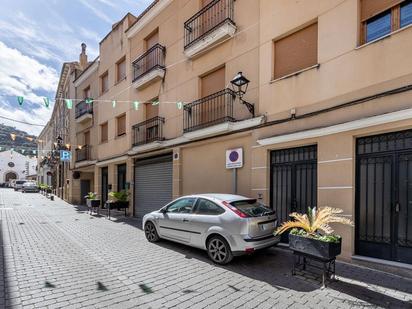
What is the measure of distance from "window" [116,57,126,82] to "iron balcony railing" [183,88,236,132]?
6508 millimetres

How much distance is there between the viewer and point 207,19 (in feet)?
32.8

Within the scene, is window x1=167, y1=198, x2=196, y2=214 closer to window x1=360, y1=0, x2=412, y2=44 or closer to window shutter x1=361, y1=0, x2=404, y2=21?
window x1=360, y1=0, x2=412, y2=44

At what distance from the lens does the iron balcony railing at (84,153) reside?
61.9ft

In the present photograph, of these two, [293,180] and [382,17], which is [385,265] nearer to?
[293,180]

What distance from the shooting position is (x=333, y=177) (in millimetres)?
6332

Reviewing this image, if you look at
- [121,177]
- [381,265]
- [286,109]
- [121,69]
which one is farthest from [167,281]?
[121,69]

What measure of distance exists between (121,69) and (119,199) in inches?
289

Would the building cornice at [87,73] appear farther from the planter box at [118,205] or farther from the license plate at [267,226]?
the license plate at [267,226]

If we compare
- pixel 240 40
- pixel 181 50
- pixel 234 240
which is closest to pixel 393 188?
pixel 234 240

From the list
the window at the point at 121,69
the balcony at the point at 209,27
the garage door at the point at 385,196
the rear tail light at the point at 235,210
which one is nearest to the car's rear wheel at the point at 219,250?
the rear tail light at the point at 235,210

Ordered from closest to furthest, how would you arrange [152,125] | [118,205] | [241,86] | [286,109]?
[286,109] → [241,86] → [152,125] → [118,205]

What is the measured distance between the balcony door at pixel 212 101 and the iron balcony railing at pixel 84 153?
11.6 m

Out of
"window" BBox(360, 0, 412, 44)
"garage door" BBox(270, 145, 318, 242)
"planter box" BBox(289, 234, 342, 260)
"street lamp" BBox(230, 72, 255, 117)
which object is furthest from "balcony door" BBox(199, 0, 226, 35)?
"planter box" BBox(289, 234, 342, 260)

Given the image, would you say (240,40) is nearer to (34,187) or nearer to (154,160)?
(154,160)
